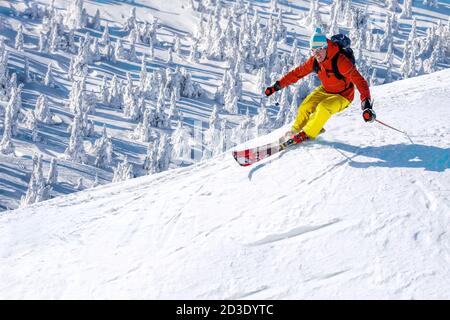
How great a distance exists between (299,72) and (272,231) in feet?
A: 14.8

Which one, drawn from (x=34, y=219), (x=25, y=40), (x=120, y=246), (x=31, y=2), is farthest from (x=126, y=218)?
(x=31, y=2)

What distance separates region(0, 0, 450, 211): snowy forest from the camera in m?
82.9

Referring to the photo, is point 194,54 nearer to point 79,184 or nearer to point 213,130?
point 213,130

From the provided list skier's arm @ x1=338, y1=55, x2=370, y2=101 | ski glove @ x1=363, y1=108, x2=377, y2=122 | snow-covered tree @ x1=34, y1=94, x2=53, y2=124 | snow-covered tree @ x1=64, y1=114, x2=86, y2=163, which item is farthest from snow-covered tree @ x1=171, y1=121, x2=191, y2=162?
ski glove @ x1=363, y1=108, x2=377, y2=122

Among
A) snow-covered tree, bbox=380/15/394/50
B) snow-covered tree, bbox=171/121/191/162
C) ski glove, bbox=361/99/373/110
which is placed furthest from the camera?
snow-covered tree, bbox=380/15/394/50

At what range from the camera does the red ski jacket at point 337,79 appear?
10.6 metres

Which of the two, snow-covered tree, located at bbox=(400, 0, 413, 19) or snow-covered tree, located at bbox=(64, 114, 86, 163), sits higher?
snow-covered tree, located at bbox=(400, 0, 413, 19)

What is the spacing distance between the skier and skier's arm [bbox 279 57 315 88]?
0.08 feet

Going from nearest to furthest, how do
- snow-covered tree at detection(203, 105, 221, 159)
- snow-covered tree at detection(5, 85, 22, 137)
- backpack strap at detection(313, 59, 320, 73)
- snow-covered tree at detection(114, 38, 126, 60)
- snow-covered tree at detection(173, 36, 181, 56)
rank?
backpack strap at detection(313, 59, 320, 73)
snow-covered tree at detection(5, 85, 22, 137)
snow-covered tree at detection(203, 105, 221, 159)
snow-covered tree at detection(114, 38, 126, 60)
snow-covered tree at detection(173, 36, 181, 56)

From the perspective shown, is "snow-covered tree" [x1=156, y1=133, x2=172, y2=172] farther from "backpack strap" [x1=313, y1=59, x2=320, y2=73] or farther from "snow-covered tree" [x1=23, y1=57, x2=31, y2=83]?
"backpack strap" [x1=313, y1=59, x2=320, y2=73]

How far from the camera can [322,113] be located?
1082cm

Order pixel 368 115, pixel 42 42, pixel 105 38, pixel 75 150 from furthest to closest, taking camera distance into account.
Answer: pixel 105 38
pixel 42 42
pixel 75 150
pixel 368 115

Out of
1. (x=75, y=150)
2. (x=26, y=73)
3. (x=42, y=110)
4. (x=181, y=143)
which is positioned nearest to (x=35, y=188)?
(x=75, y=150)

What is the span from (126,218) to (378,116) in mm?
6008
